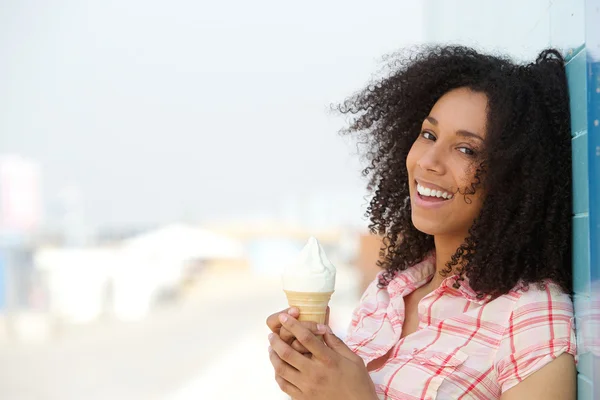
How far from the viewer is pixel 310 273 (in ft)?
3.69

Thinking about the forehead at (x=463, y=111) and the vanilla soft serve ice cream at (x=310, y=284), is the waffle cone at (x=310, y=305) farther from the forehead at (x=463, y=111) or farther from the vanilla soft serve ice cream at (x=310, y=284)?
the forehead at (x=463, y=111)

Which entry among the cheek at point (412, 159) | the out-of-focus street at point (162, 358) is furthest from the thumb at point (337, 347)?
the out-of-focus street at point (162, 358)

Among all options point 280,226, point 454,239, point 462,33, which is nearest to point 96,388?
point 462,33

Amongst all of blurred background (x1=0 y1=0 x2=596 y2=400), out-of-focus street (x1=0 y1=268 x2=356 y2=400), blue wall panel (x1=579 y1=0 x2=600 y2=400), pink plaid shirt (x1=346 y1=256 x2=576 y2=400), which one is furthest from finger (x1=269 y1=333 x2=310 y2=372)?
blurred background (x1=0 y1=0 x2=596 y2=400)

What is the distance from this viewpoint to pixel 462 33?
85.7 inches

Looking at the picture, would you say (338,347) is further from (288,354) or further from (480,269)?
(480,269)

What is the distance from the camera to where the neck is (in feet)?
4.15

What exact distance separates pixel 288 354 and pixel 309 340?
6 cm

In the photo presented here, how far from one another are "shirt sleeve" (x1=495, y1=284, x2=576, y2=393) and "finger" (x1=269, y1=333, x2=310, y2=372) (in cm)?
29

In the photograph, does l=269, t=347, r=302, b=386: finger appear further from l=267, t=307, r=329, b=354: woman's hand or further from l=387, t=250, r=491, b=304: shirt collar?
l=387, t=250, r=491, b=304: shirt collar

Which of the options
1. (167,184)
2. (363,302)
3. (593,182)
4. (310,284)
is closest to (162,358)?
(363,302)

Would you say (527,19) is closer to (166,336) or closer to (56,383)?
(56,383)

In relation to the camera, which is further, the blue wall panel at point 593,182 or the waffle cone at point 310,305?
the waffle cone at point 310,305

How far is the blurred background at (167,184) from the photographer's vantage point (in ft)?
31.5
